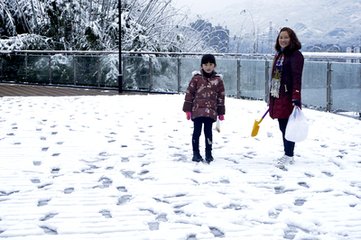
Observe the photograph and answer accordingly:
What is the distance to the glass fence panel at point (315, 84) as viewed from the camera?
10.1 m

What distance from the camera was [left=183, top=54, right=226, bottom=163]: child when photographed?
18.3 feet

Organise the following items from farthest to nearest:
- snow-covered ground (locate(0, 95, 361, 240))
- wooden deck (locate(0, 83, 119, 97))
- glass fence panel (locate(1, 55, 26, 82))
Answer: glass fence panel (locate(1, 55, 26, 82)) < wooden deck (locate(0, 83, 119, 97)) < snow-covered ground (locate(0, 95, 361, 240))

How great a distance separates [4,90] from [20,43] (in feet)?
12.9

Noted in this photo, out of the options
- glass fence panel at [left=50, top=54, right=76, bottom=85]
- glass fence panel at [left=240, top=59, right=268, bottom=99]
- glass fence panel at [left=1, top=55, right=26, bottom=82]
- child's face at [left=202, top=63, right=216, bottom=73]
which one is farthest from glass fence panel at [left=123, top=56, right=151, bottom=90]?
child's face at [left=202, top=63, right=216, bottom=73]

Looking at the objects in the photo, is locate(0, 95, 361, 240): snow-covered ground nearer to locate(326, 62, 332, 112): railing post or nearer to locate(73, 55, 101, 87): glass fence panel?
locate(326, 62, 332, 112): railing post

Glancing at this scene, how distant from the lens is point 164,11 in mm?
22094

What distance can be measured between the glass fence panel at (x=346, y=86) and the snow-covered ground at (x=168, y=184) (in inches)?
37.5

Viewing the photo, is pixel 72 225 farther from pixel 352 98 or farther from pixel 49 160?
pixel 352 98

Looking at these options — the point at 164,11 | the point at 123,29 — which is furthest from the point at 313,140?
the point at 164,11

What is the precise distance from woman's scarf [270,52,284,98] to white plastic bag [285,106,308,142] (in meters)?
0.32

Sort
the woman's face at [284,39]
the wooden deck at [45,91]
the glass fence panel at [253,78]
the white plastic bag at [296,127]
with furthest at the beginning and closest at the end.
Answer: the wooden deck at [45,91]
the glass fence panel at [253,78]
the woman's face at [284,39]
the white plastic bag at [296,127]

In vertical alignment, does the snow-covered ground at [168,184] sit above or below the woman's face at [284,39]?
below

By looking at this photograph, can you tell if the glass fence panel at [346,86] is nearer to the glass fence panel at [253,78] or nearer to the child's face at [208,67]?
the glass fence panel at [253,78]

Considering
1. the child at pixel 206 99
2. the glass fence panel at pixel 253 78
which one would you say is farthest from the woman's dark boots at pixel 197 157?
the glass fence panel at pixel 253 78
